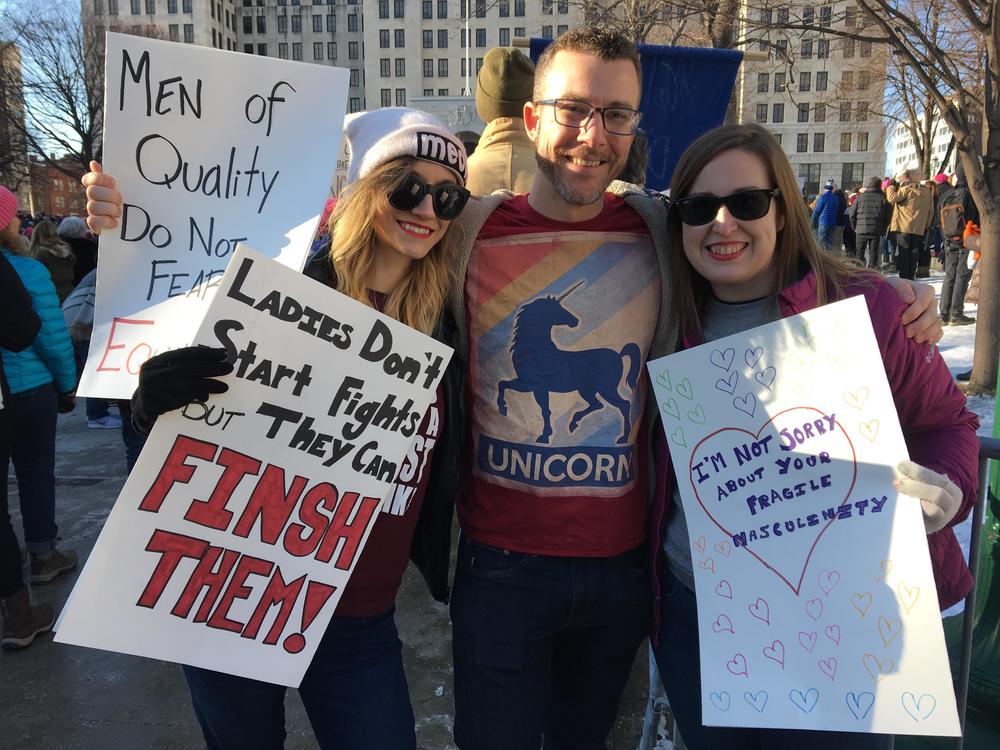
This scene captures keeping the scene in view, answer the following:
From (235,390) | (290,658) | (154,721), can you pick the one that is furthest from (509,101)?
(154,721)

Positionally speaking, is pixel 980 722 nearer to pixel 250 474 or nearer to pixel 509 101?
pixel 250 474

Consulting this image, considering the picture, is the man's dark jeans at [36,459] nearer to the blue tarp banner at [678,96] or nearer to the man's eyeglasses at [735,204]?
the blue tarp banner at [678,96]

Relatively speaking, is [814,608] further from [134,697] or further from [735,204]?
[134,697]

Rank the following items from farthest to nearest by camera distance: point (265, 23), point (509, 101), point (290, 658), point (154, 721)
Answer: point (265, 23), point (509, 101), point (154, 721), point (290, 658)

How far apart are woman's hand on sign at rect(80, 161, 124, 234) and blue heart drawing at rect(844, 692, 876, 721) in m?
1.92

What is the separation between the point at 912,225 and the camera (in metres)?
11.5

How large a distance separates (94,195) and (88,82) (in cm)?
3481

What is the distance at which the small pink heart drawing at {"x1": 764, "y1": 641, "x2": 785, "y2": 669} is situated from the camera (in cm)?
146

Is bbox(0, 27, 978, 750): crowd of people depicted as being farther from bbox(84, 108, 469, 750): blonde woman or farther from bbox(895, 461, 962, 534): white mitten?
bbox(895, 461, 962, 534): white mitten

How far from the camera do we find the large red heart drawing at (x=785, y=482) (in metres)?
1.45

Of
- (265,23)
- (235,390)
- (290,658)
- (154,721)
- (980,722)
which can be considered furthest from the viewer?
(265,23)

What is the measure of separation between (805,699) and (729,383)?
672mm

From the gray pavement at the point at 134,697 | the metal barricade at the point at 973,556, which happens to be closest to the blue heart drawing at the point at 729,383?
the metal barricade at the point at 973,556

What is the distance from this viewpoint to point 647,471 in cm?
186
